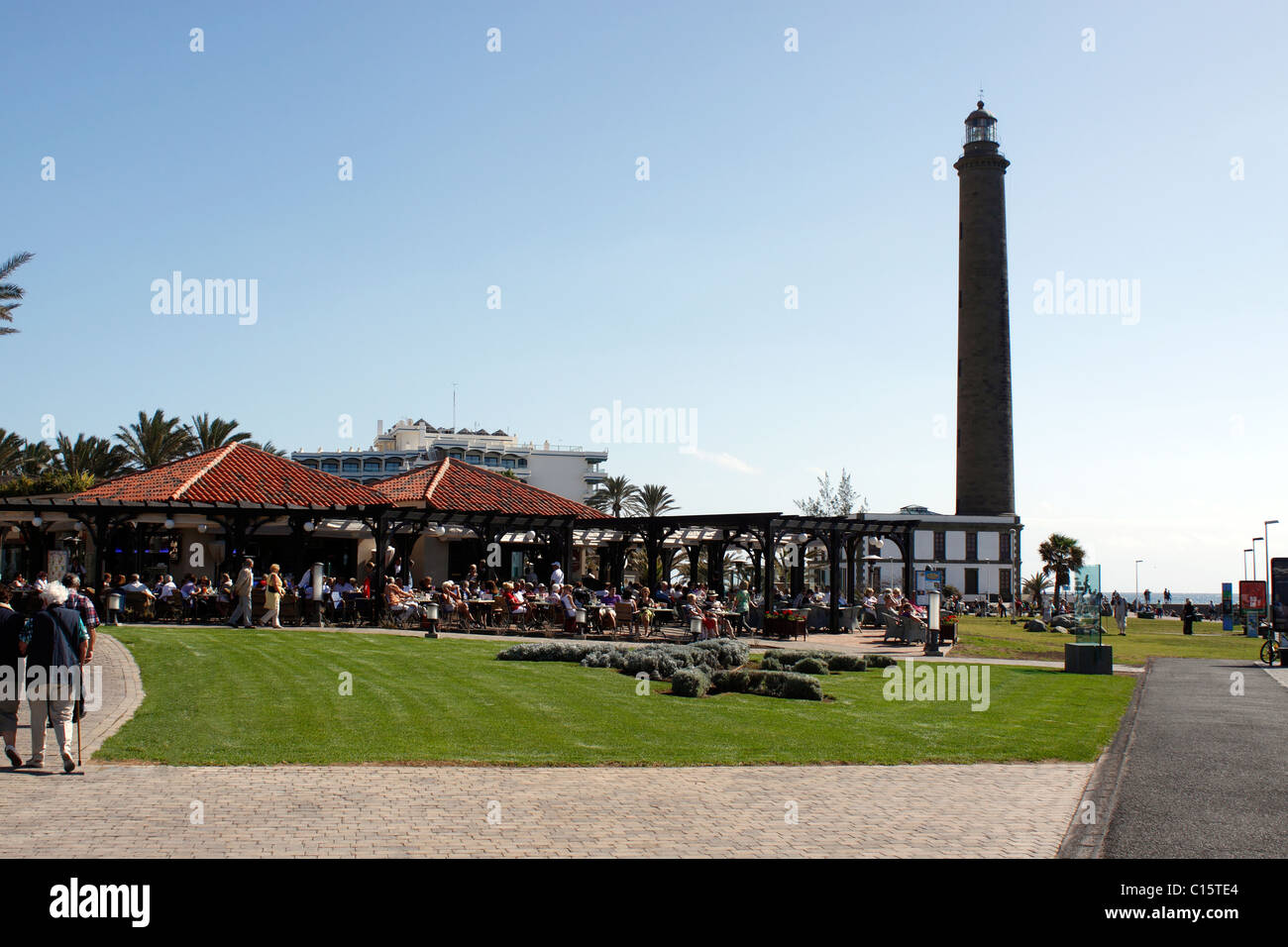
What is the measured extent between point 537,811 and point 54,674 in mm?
4252

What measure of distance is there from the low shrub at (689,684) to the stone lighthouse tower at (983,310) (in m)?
52.6

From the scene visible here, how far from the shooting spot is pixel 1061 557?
243 feet

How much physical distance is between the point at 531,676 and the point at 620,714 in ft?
11.0

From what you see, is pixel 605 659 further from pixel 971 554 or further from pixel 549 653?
pixel 971 554

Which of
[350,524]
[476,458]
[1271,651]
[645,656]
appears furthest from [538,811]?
[476,458]

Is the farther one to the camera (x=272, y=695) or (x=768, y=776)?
(x=272, y=695)

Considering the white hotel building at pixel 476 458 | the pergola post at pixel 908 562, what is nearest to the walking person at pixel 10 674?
the pergola post at pixel 908 562

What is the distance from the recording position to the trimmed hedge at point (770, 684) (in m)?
14.4

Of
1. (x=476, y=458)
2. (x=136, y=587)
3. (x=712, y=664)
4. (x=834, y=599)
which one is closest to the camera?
(x=712, y=664)

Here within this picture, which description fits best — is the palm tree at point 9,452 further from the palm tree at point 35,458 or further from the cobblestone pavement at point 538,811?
the cobblestone pavement at point 538,811

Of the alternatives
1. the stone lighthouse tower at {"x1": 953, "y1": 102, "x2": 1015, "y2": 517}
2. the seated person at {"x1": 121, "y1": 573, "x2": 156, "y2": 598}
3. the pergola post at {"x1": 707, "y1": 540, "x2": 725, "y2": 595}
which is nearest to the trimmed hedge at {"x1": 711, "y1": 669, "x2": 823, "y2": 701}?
the seated person at {"x1": 121, "y1": 573, "x2": 156, "y2": 598}
